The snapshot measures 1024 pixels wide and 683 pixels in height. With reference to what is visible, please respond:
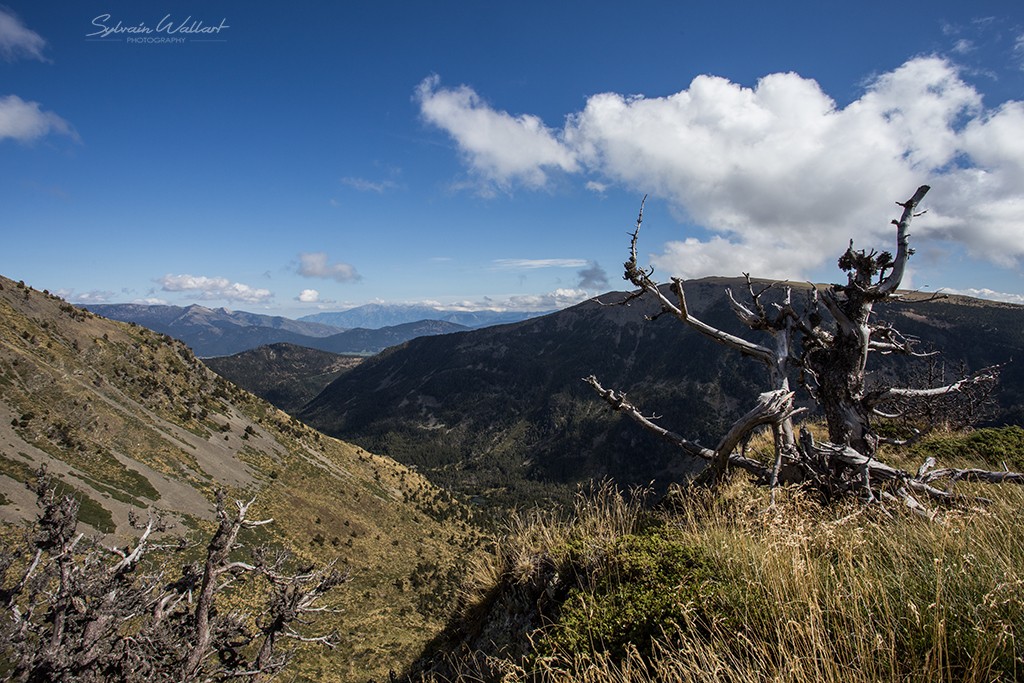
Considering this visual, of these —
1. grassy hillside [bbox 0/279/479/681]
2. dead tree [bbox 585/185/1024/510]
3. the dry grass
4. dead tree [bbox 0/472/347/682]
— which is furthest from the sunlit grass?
grassy hillside [bbox 0/279/479/681]

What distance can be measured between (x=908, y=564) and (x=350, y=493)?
7509 cm

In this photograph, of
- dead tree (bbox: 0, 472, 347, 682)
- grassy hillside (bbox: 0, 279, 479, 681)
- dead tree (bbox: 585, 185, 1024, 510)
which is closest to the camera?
dead tree (bbox: 585, 185, 1024, 510)

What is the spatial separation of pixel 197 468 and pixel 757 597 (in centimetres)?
6279

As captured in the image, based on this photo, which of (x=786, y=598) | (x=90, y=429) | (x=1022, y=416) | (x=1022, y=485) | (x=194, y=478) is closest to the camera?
(x=786, y=598)

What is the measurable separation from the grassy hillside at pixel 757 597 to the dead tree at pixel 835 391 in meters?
0.51

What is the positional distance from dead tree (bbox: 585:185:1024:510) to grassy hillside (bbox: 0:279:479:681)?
1985 centimetres

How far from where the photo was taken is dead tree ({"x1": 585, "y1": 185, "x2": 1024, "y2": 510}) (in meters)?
6.38

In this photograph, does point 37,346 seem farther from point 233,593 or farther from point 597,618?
point 597,618

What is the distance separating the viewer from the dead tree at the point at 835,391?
6.38 m

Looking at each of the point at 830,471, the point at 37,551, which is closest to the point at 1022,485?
the point at 830,471

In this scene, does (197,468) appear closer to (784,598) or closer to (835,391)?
(835,391)

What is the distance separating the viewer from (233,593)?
3484cm

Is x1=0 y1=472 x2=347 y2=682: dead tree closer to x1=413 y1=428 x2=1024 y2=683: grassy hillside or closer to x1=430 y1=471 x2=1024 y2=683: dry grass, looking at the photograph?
x1=413 y1=428 x2=1024 y2=683: grassy hillside

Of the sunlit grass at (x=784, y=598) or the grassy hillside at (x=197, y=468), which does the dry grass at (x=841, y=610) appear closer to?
the sunlit grass at (x=784, y=598)
